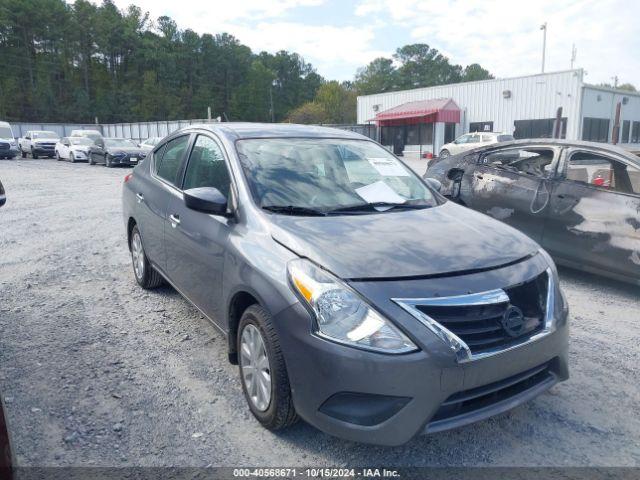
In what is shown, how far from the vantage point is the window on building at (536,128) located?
3087 cm

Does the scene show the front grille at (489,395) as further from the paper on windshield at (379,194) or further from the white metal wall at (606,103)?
the white metal wall at (606,103)

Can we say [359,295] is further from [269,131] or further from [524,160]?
[524,160]

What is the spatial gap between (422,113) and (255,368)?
115 ft

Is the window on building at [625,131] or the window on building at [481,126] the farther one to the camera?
the window on building at [625,131]

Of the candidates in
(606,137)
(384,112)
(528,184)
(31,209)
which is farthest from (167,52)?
(528,184)

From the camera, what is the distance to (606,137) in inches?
1339

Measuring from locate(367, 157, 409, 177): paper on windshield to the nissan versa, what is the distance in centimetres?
11

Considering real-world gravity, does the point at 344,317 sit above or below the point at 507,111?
below

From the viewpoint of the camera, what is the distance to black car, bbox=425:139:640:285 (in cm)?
513

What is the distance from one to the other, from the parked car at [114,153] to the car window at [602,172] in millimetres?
19711

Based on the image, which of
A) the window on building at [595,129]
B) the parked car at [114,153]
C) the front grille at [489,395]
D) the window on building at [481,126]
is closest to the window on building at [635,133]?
the window on building at [595,129]

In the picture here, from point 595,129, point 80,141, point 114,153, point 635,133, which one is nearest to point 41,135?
point 80,141

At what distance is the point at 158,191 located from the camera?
452 cm

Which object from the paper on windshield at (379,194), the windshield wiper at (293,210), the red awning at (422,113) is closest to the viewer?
the windshield wiper at (293,210)
